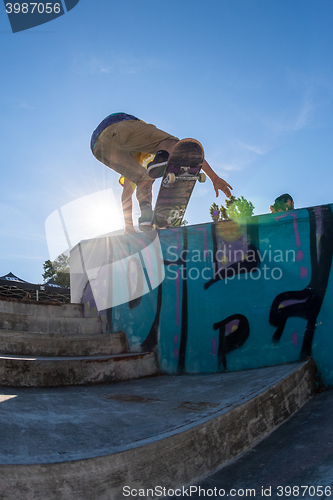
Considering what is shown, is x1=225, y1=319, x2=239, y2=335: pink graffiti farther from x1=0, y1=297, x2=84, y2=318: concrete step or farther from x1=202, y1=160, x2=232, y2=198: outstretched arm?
x1=202, y1=160, x2=232, y2=198: outstretched arm

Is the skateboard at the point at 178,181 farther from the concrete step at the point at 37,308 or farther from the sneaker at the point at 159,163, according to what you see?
the concrete step at the point at 37,308

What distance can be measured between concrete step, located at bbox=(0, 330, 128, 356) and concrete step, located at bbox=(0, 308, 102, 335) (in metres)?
0.51

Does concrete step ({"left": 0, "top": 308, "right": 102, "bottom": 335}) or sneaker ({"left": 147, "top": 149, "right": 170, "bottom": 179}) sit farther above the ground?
sneaker ({"left": 147, "top": 149, "right": 170, "bottom": 179})

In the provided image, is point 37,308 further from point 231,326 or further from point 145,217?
point 231,326

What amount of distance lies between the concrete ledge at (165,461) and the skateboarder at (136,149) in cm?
362

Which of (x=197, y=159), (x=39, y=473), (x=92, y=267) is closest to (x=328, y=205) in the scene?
(x=197, y=159)

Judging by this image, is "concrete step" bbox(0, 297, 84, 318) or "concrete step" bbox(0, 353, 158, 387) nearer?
"concrete step" bbox(0, 353, 158, 387)

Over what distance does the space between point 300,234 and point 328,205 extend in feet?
1.16

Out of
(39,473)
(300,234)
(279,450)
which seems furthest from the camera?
(300,234)

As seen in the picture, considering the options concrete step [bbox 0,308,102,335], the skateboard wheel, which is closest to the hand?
the skateboard wheel

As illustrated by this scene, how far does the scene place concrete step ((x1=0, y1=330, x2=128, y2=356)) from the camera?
3225mm

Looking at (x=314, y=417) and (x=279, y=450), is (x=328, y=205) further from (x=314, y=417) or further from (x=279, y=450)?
(x=279, y=450)

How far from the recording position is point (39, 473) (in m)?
1.41

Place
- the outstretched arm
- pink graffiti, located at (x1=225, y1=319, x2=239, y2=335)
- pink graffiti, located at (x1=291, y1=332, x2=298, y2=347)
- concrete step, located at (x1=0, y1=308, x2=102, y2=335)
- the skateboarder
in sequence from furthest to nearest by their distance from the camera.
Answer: the outstretched arm → the skateboarder → concrete step, located at (x1=0, y1=308, x2=102, y2=335) → pink graffiti, located at (x1=225, y1=319, x2=239, y2=335) → pink graffiti, located at (x1=291, y1=332, x2=298, y2=347)
